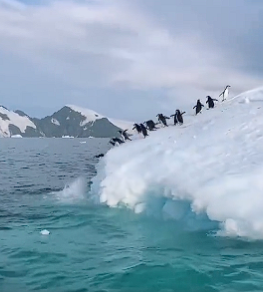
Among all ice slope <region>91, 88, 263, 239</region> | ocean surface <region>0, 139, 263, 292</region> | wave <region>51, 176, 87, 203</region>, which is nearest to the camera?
ocean surface <region>0, 139, 263, 292</region>

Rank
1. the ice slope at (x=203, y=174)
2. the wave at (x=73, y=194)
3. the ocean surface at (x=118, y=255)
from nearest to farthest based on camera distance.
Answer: the ocean surface at (x=118, y=255) < the ice slope at (x=203, y=174) < the wave at (x=73, y=194)

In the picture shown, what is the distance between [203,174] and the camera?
36.1 ft

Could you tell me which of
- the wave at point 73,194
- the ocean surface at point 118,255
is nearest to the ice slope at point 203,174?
the ocean surface at point 118,255

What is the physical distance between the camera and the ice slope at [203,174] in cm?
954

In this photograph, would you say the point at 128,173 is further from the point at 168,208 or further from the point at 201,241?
the point at 201,241

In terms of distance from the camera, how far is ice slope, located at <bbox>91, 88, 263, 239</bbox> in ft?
31.3

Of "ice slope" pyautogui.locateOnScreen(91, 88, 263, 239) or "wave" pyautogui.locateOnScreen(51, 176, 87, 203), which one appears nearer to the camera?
"ice slope" pyautogui.locateOnScreen(91, 88, 263, 239)

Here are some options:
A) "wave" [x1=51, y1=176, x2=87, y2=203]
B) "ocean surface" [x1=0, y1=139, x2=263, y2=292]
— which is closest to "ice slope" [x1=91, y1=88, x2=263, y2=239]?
"ocean surface" [x1=0, y1=139, x2=263, y2=292]

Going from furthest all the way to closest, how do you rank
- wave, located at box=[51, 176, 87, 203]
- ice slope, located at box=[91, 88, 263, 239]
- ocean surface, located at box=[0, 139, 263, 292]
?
wave, located at box=[51, 176, 87, 203], ice slope, located at box=[91, 88, 263, 239], ocean surface, located at box=[0, 139, 263, 292]

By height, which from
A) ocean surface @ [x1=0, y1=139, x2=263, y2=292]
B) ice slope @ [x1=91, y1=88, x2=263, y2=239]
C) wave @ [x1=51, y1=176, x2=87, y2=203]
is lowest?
ocean surface @ [x1=0, y1=139, x2=263, y2=292]

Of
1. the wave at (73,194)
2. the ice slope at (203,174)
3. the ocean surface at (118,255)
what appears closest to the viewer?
the ocean surface at (118,255)

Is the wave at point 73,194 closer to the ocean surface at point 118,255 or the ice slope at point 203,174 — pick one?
the ice slope at point 203,174

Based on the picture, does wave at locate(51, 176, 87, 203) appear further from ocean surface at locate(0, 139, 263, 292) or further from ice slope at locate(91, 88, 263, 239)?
ocean surface at locate(0, 139, 263, 292)

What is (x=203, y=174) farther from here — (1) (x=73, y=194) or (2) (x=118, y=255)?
(1) (x=73, y=194)
